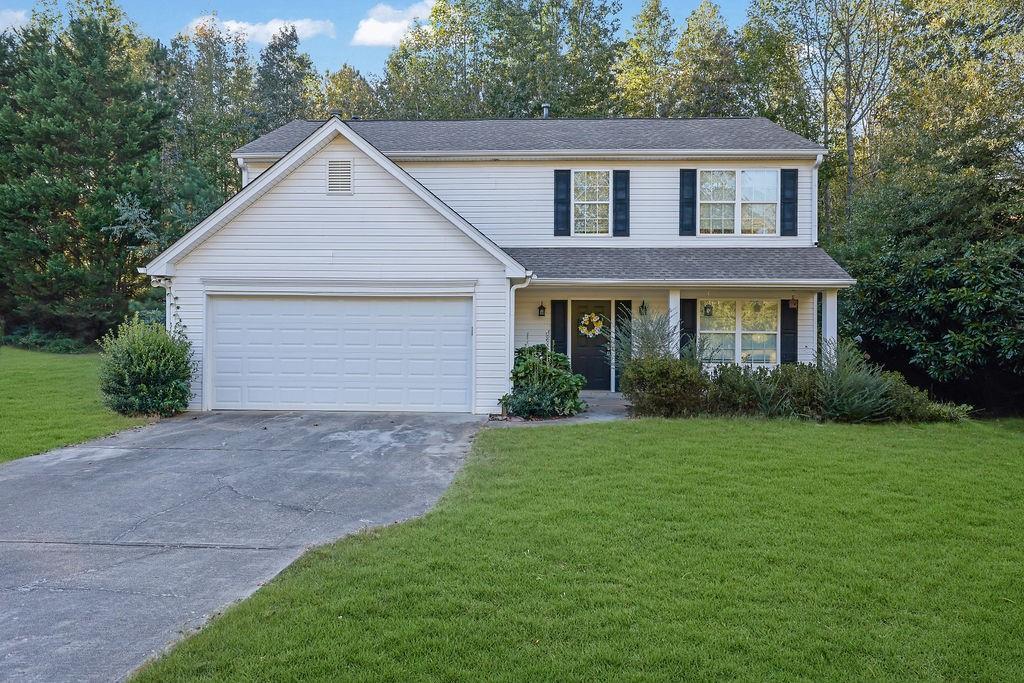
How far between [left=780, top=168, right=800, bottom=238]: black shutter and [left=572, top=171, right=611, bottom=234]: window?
12.3 feet

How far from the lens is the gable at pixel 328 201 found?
11781 millimetres

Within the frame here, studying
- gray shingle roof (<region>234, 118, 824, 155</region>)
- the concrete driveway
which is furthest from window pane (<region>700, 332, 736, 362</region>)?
the concrete driveway

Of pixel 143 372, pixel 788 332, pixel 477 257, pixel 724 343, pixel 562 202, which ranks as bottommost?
pixel 143 372

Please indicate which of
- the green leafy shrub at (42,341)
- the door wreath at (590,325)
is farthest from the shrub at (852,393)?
the green leafy shrub at (42,341)

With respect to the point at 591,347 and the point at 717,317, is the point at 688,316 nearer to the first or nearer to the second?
the point at 717,317

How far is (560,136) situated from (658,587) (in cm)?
1322

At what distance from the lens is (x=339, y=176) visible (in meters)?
12.0

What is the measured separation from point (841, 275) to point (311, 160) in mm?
10127

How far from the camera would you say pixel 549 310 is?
49.4ft

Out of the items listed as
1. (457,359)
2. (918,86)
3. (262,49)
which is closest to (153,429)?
(457,359)

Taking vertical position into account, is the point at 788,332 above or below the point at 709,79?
below

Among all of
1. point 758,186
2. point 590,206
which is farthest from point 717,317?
point 590,206

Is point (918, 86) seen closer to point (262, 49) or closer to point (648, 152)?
point (648, 152)

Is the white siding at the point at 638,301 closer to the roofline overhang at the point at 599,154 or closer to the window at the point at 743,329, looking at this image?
the window at the point at 743,329
